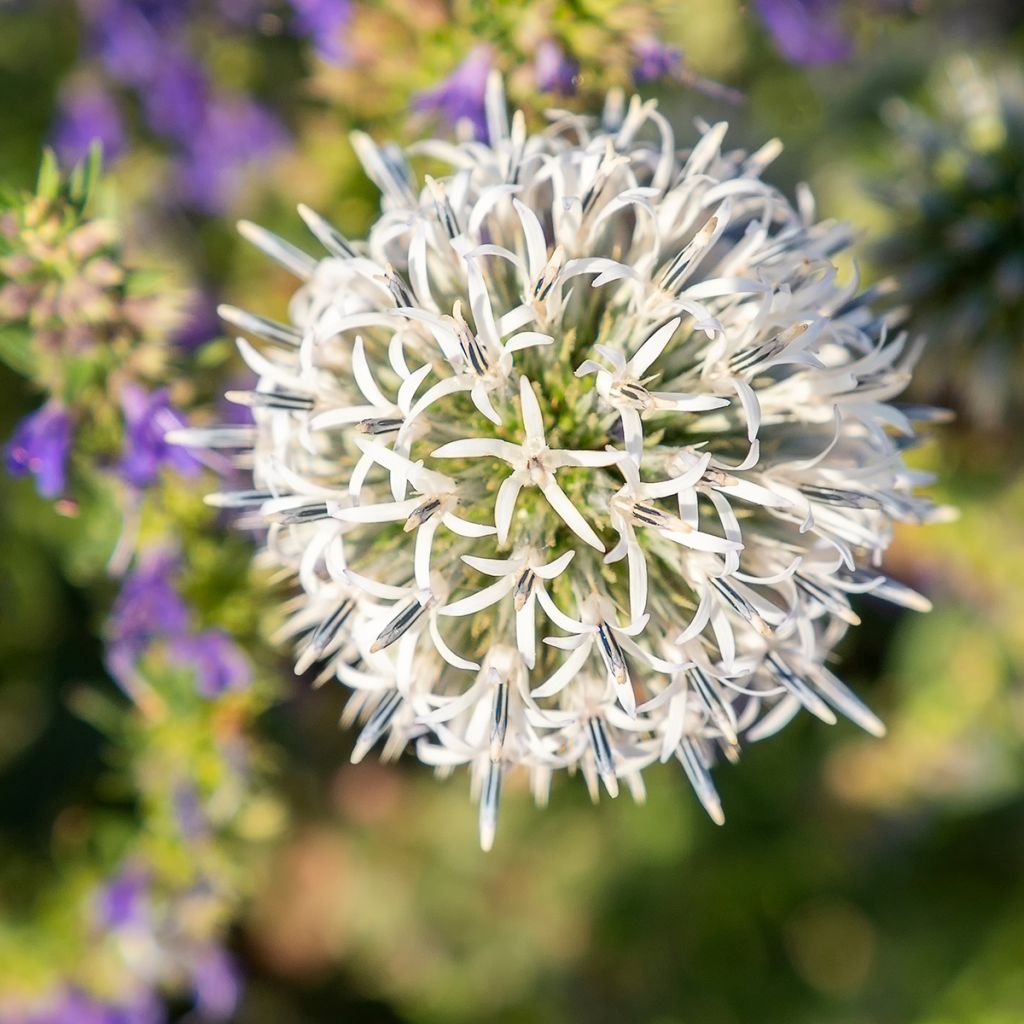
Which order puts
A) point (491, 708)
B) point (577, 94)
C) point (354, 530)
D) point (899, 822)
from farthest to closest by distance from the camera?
point (899, 822)
point (577, 94)
point (354, 530)
point (491, 708)

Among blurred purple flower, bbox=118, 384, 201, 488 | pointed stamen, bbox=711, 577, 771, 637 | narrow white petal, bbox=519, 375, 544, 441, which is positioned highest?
narrow white petal, bbox=519, 375, 544, 441

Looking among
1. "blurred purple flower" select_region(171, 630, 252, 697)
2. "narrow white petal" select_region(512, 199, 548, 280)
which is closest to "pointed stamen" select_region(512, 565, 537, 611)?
"narrow white petal" select_region(512, 199, 548, 280)

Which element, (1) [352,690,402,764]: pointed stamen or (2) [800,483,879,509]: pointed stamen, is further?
(1) [352,690,402,764]: pointed stamen

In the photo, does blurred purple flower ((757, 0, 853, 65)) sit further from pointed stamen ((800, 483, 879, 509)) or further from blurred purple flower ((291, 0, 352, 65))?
pointed stamen ((800, 483, 879, 509))

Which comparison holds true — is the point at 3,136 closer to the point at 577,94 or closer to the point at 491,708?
the point at 577,94

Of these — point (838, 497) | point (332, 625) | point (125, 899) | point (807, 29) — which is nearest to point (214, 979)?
point (125, 899)

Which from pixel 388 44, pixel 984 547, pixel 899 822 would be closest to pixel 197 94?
pixel 388 44

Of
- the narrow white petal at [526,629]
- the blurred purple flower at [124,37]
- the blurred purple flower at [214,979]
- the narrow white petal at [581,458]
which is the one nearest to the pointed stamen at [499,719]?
the narrow white petal at [526,629]
